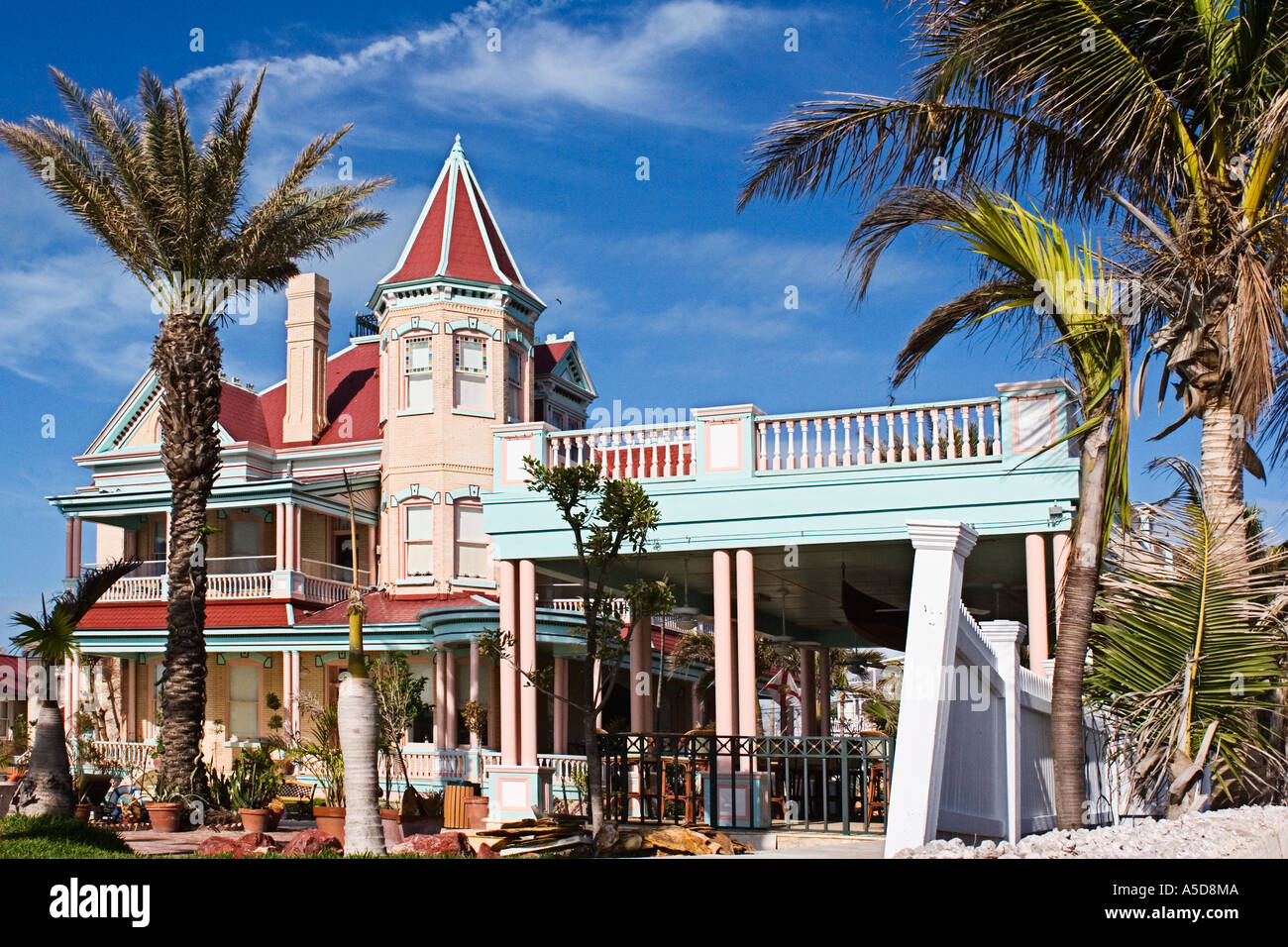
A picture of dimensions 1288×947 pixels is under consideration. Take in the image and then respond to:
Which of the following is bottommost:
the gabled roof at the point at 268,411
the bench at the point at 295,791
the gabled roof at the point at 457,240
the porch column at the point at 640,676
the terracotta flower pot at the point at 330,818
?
the bench at the point at 295,791

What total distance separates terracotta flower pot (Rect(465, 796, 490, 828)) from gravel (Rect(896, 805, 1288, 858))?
43.9 feet

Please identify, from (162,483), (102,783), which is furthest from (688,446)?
(162,483)

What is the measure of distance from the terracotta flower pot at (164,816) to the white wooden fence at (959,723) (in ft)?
39.6

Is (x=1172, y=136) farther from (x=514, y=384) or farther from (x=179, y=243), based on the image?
(x=514, y=384)

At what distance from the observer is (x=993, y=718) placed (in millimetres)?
9820

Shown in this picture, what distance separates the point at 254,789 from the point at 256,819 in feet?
4.36

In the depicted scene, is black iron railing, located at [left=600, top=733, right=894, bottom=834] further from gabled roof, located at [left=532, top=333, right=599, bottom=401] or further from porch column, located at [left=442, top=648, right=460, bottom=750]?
gabled roof, located at [left=532, top=333, right=599, bottom=401]

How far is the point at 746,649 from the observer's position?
17688 millimetres

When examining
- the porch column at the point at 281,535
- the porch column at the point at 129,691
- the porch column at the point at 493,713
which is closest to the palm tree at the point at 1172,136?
the porch column at the point at 493,713

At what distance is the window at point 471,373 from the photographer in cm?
3125

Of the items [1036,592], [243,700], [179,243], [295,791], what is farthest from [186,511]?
[243,700]

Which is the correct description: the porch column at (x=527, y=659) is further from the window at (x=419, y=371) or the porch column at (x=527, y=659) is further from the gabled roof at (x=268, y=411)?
the gabled roof at (x=268, y=411)
